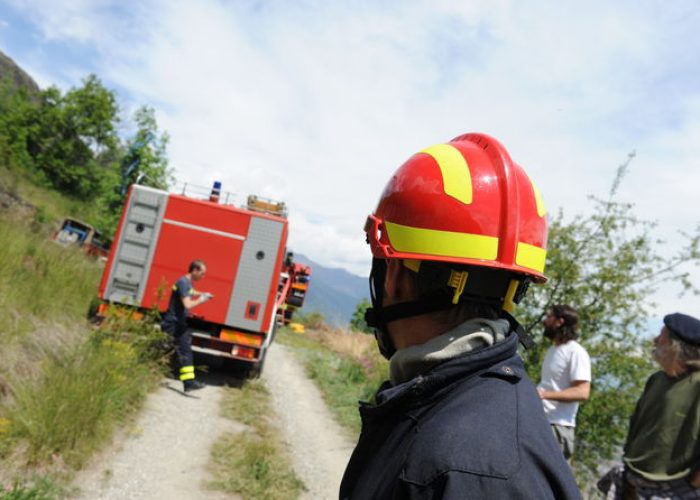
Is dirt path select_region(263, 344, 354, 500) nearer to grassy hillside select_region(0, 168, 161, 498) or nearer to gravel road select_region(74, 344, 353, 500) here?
gravel road select_region(74, 344, 353, 500)

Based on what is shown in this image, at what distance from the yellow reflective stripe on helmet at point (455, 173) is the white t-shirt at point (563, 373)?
136 inches

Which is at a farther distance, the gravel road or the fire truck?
the fire truck

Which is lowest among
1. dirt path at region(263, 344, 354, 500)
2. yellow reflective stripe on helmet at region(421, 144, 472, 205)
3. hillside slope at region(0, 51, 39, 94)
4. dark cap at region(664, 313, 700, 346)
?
dirt path at region(263, 344, 354, 500)

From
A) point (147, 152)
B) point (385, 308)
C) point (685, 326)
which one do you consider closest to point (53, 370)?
point (385, 308)

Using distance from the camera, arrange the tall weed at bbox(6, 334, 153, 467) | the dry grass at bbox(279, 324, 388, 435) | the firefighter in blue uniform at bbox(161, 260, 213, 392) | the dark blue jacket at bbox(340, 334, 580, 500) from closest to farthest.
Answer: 1. the dark blue jacket at bbox(340, 334, 580, 500)
2. the tall weed at bbox(6, 334, 153, 467)
3. the firefighter in blue uniform at bbox(161, 260, 213, 392)
4. the dry grass at bbox(279, 324, 388, 435)

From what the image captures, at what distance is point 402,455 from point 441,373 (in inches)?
8.5

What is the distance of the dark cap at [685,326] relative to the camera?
11.0ft

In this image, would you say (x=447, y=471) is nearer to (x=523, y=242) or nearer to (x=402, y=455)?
(x=402, y=455)

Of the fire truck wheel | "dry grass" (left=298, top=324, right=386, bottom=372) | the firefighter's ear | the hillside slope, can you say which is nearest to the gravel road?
the fire truck wheel

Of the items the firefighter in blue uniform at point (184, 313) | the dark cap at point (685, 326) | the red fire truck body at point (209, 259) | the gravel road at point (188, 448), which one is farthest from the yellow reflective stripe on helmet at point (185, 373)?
the dark cap at point (685, 326)

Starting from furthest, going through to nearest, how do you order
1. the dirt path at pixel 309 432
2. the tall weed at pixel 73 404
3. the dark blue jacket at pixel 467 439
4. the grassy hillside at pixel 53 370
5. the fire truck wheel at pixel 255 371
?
the fire truck wheel at pixel 255 371 → the dirt path at pixel 309 432 → the tall weed at pixel 73 404 → the grassy hillside at pixel 53 370 → the dark blue jacket at pixel 467 439

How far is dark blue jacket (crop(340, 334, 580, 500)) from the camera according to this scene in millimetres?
964

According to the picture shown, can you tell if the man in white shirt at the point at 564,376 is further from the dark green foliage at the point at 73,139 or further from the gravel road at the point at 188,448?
the dark green foliage at the point at 73,139

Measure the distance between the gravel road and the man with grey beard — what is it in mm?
2995
